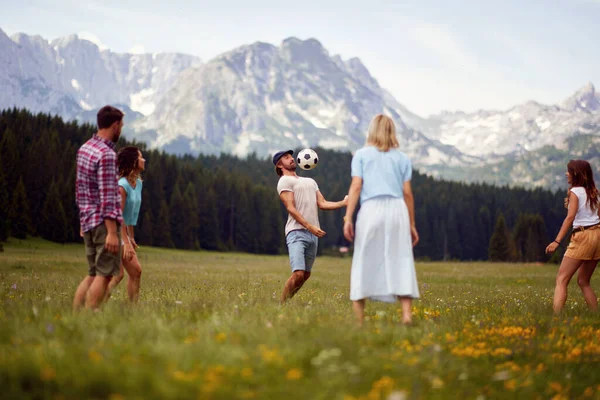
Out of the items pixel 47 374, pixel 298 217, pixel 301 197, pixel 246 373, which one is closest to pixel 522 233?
pixel 301 197

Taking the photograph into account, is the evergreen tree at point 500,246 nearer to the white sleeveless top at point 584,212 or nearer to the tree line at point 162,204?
the tree line at point 162,204

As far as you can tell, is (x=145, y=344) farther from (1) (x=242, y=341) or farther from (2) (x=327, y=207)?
(2) (x=327, y=207)

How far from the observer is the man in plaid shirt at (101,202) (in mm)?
8633

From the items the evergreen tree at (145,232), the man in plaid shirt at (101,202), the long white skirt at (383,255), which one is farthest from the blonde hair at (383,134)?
the evergreen tree at (145,232)

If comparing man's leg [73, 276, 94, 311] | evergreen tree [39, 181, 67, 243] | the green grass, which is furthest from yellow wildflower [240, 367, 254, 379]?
evergreen tree [39, 181, 67, 243]

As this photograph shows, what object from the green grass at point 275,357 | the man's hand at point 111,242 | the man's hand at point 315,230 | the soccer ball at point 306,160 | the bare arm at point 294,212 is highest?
the soccer ball at point 306,160

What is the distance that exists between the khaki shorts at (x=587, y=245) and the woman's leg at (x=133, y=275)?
27.6ft

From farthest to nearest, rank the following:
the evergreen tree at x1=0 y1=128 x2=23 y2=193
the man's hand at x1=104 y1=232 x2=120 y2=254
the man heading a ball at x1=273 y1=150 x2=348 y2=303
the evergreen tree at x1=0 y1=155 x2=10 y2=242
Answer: the evergreen tree at x1=0 y1=128 x2=23 y2=193
the evergreen tree at x1=0 y1=155 x2=10 y2=242
the man heading a ball at x1=273 y1=150 x2=348 y2=303
the man's hand at x1=104 y1=232 x2=120 y2=254

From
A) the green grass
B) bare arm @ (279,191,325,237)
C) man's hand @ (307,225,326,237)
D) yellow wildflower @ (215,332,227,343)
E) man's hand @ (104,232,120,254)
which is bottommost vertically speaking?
the green grass

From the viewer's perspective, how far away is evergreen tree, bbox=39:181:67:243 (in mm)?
85688

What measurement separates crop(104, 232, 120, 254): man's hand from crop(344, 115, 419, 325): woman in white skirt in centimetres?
331

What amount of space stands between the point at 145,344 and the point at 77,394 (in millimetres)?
1190

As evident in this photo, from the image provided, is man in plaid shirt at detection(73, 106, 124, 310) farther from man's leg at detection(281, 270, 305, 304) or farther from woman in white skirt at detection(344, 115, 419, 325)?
man's leg at detection(281, 270, 305, 304)

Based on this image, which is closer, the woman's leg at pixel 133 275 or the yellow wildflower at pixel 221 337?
the yellow wildflower at pixel 221 337
